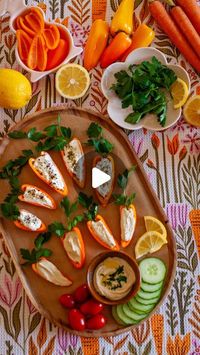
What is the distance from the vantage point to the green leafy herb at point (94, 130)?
54.9 inches

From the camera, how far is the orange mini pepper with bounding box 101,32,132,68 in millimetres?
1465

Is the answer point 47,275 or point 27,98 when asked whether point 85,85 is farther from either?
point 47,275

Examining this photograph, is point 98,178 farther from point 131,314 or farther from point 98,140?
point 131,314

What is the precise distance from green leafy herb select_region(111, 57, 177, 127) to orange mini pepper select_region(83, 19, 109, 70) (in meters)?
0.10

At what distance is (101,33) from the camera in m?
1.49

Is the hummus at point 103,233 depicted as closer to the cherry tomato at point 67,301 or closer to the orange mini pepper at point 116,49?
the cherry tomato at point 67,301

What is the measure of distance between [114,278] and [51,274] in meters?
0.16

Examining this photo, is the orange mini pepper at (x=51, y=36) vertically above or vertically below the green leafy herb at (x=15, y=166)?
above

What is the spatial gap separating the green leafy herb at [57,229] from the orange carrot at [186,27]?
2.02 ft

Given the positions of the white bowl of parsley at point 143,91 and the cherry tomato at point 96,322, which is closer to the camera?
the cherry tomato at point 96,322

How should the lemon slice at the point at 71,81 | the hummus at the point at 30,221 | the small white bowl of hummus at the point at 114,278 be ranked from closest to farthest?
the small white bowl of hummus at the point at 114,278 → the hummus at the point at 30,221 → the lemon slice at the point at 71,81

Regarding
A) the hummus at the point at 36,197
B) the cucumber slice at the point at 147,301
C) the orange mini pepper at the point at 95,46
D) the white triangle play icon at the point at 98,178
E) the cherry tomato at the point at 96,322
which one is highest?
the orange mini pepper at the point at 95,46

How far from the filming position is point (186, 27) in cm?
149

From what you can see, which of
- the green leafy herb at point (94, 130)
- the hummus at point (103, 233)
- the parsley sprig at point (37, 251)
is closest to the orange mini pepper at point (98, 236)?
the hummus at point (103, 233)
